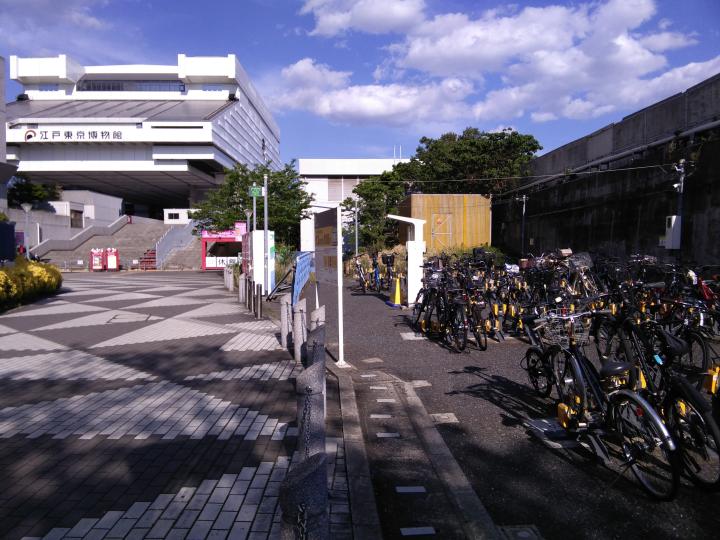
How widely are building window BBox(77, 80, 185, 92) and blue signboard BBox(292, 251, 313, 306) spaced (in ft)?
227

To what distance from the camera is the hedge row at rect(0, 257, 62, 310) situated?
12765 mm

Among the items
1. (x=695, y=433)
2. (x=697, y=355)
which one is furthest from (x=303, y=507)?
(x=697, y=355)

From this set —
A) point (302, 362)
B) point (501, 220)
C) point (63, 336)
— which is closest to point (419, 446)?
point (302, 362)

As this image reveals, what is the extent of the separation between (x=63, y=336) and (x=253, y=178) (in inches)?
823

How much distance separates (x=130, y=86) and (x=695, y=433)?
82.5 metres

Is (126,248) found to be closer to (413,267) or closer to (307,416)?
(413,267)

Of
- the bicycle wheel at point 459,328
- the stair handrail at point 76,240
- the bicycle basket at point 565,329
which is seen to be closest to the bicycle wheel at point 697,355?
the bicycle basket at point 565,329

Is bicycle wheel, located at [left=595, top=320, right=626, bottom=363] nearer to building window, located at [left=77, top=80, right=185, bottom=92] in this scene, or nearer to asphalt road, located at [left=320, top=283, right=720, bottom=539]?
asphalt road, located at [left=320, top=283, right=720, bottom=539]

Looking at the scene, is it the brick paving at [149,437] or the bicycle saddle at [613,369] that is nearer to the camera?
the brick paving at [149,437]

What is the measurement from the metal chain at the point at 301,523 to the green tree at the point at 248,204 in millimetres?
26390

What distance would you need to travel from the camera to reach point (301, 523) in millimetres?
1811

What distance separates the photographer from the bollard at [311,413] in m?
2.72

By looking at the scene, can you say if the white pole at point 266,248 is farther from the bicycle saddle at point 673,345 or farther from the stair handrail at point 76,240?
the stair handrail at point 76,240

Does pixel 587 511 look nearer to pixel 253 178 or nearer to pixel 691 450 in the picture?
pixel 691 450
